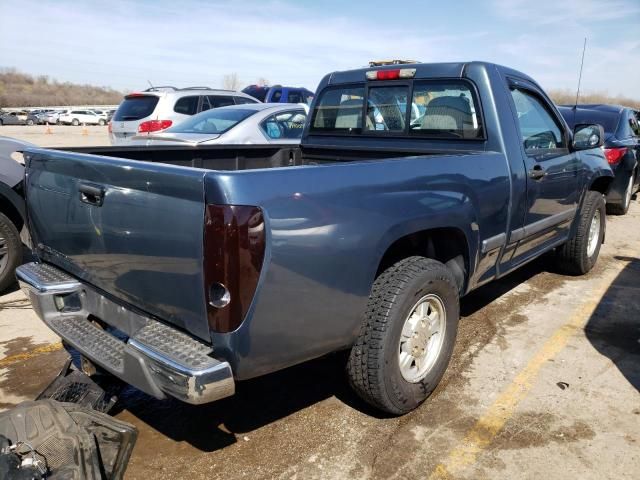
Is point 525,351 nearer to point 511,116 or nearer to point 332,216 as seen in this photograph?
point 511,116

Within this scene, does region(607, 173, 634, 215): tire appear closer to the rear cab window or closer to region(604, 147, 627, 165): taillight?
region(604, 147, 627, 165): taillight

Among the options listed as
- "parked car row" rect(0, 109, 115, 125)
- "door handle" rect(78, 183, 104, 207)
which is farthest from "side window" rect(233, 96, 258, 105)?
"parked car row" rect(0, 109, 115, 125)

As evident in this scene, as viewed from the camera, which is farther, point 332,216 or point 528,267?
point 528,267

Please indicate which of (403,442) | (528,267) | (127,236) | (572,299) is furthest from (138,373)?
(528,267)

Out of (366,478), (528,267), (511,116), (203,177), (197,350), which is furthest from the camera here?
(528,267)

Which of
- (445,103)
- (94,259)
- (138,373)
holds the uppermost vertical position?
(445,103)

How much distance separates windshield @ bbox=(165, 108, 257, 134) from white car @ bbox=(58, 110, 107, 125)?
42.3 meters

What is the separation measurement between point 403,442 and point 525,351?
1522 millimetres

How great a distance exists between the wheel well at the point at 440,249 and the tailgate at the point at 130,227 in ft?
3.83

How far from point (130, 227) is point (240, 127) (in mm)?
5529

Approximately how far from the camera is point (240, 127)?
24.9 ft

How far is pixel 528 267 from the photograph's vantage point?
233 inches

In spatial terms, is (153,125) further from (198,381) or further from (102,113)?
(102,113)

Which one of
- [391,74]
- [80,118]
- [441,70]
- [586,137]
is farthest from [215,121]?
[80,118]
